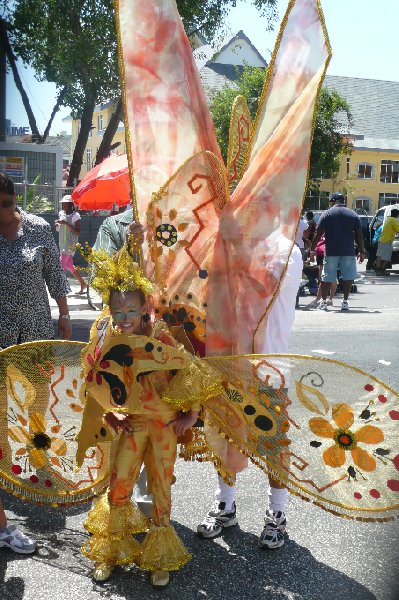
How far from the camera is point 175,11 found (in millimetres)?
3846

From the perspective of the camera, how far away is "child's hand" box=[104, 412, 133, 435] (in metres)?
3.63

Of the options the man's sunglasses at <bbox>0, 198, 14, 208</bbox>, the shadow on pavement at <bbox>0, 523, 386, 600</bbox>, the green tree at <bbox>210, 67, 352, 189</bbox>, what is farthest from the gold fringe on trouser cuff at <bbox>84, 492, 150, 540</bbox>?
the green tree at <bbox>210, 67, 352, 189</bbox>

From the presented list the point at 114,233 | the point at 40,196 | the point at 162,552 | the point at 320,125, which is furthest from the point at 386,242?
the point at 162,552

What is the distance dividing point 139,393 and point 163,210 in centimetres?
90

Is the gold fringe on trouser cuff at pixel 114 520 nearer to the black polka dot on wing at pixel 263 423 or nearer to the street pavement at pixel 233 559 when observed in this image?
the street pavement at pixel 233 559

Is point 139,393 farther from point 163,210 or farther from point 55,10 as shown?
point 55,10

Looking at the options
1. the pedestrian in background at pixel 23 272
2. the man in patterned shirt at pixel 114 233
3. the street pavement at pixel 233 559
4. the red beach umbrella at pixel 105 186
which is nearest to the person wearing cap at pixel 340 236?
the red beach umbrella at pixel 105 186

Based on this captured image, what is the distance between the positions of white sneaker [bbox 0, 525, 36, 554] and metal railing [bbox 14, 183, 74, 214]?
15899 millimetres

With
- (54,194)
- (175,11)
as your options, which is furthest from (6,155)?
(175,11)

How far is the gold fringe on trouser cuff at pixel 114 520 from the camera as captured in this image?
12.0 feet

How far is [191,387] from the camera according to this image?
3.50 m

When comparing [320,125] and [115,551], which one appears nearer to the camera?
[115,551]

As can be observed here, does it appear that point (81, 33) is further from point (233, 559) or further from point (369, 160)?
point (369, 160)

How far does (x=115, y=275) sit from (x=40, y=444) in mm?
1023
